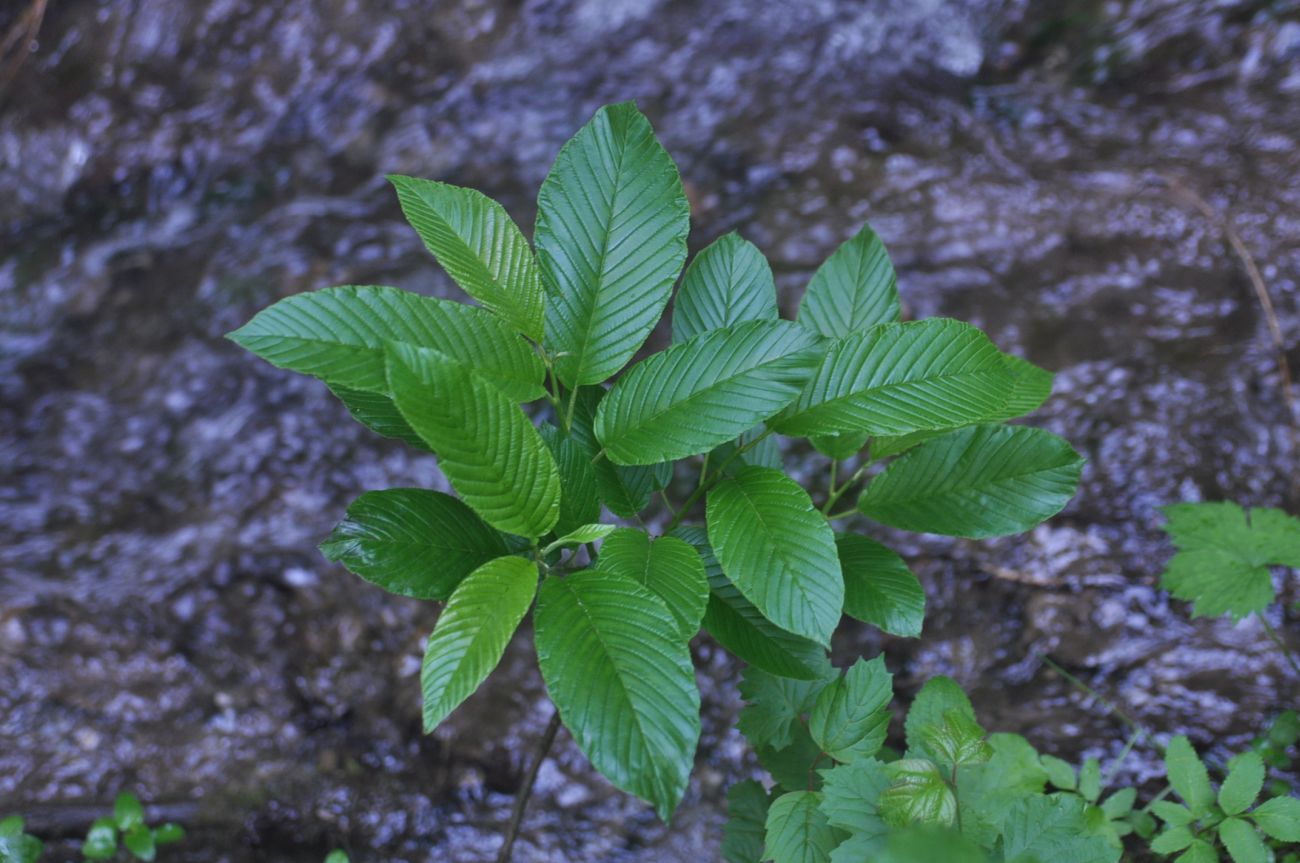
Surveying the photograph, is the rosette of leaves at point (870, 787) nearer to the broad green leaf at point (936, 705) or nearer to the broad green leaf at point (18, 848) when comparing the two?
the broad green leaf at point (936, 705)

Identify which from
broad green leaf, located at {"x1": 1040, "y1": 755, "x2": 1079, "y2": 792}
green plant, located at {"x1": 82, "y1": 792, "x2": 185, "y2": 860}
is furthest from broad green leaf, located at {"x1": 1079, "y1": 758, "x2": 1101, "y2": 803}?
green plant, located at {"x1": 82, "y1": 792, "x2": 185, "y2": 860}

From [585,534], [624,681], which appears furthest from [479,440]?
[624,681]

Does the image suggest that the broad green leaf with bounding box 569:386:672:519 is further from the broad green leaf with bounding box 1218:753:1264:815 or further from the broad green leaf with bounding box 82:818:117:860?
the broad green leaf with bounding box 82:818:117:860

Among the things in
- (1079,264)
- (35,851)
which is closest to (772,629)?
(35,851)

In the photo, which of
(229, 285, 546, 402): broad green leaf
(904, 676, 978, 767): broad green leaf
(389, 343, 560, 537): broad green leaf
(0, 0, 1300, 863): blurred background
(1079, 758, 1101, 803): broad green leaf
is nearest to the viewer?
(389, 343, 560, 537): broad green leaf

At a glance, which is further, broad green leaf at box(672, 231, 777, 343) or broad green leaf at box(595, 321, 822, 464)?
broad green leaf at box(672, 231, 777, 343)

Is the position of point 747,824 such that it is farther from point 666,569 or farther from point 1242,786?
point 1242,786

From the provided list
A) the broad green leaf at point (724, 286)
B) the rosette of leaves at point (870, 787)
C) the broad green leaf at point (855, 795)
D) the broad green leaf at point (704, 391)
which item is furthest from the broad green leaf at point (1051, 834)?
the broad green leaf at point (724, 286)
